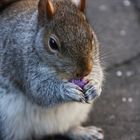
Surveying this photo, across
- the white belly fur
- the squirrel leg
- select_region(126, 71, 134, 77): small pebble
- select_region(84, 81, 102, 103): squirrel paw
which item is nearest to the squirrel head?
select_region(84, 81, 102, 103): squirrel paw

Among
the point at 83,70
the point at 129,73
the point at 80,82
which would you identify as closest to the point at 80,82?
the point at 80,82

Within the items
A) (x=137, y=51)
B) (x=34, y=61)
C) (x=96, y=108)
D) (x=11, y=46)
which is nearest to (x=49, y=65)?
(x=34, y=61)

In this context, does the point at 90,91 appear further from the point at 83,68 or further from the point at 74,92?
the point at 83,68

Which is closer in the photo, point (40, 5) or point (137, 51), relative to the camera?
point (40, 5)

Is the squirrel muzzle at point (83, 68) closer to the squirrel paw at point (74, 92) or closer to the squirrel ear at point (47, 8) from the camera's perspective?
the squirrel paw at point (74, 92)

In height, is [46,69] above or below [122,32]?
above

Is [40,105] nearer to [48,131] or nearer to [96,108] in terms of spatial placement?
[48,131]
